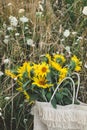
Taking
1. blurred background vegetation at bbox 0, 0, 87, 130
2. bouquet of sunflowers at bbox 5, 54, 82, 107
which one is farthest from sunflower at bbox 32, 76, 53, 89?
blurred background vegetation at bbox 0, 0, 87, 130

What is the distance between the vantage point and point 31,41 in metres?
2.57

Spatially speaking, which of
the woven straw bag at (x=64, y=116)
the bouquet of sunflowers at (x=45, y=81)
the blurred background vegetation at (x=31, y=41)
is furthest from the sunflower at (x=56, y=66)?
the blurred background vegetation at (x=31, y=41)

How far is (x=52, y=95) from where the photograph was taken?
2.02 meters

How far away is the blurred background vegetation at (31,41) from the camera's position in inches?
97.6

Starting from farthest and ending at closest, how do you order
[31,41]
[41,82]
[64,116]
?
[31,41] → [41,82] → [64,116]

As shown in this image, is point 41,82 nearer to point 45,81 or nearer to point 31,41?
point 45,81

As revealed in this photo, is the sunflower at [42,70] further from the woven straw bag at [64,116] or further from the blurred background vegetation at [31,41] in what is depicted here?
the blurred background vegetation at [31,41]

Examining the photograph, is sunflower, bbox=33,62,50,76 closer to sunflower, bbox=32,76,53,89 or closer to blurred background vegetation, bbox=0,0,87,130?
sunflower, bbox=32,76,53,89

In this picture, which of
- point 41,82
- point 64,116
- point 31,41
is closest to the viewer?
point 64,116


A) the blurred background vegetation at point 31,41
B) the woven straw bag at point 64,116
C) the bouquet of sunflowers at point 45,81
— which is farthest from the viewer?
the blurred background vegetation at point 31,41

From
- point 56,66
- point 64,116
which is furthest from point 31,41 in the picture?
point 64,116

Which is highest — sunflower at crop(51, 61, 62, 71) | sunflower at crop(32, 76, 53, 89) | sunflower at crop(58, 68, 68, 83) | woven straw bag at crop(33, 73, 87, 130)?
sunflower at crop(51, 61, 62, 71)

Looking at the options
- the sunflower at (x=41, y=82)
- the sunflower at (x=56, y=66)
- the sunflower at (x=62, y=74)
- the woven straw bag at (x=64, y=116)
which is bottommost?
the woven straw bag at (x=64, y=116)

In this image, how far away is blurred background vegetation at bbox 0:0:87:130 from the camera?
248 centimetres
